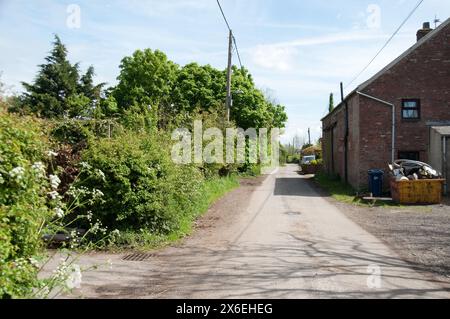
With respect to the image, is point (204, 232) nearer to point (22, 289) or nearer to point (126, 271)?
point (126, 271)

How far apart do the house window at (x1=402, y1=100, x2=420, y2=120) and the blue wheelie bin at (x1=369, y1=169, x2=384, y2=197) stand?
3.49 metres

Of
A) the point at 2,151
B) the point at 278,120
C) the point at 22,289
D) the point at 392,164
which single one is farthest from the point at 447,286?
the point at 278,120

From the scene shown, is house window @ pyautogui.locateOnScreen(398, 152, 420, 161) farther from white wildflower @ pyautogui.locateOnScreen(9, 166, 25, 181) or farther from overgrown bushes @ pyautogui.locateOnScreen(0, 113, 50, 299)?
white wildflower @ pyautogui.locateOnScreen(9, 166, 25, 181)

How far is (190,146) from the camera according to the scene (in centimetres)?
1577

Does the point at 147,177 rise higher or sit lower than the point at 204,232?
higher

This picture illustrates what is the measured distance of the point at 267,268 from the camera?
7.17m

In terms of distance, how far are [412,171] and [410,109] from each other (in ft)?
13.3

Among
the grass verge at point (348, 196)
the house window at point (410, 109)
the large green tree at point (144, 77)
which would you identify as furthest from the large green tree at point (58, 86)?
the house window at point (410, 109)

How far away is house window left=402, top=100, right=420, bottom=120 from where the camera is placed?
67.0 ft

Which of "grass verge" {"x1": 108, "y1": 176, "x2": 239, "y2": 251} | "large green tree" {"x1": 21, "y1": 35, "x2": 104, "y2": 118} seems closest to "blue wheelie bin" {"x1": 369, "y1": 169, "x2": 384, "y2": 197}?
"grass verge" {"x1": 108, "y1": 176, "x2": 239, "y2": 251}

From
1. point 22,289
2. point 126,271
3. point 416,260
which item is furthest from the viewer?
point 416,260

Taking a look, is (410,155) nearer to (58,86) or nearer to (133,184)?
(133,184)

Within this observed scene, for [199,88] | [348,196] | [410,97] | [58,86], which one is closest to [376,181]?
[348,196]

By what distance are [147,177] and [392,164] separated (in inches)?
557
